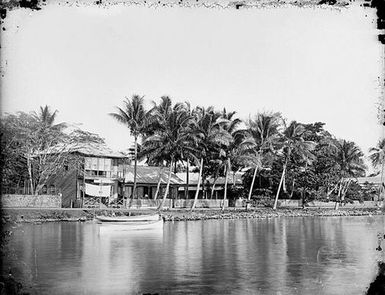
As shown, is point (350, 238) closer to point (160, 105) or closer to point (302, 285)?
point (302, 285)

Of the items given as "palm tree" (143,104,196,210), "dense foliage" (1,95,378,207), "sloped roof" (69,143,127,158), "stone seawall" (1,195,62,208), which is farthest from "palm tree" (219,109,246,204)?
"stone seawall" (1,195,62,208)

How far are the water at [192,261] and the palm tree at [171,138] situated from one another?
11648 millimetres

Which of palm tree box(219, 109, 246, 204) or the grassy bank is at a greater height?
palm tree box(219, 109, 246, 204)

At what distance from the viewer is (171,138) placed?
4284 centimetres

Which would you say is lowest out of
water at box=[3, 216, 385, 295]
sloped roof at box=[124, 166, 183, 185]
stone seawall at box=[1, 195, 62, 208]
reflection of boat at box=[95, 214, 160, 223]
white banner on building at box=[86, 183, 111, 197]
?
water at box=[3, 216, 385, 295]

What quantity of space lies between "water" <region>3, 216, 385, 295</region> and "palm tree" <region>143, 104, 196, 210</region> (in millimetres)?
11648

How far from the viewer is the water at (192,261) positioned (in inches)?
583

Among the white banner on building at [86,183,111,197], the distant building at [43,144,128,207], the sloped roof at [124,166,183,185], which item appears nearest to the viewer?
the white banner on building at [86,183,111,197]

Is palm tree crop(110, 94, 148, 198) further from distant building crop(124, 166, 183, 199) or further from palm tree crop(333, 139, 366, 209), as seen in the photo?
palm tree crop(333, 139, 366, 209)

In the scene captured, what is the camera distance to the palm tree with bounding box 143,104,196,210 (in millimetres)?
42594

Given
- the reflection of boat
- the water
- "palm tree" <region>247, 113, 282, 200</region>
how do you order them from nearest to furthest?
the water, the reflection of boat, "palm tree" <region>247, 113, 282, 200</region>

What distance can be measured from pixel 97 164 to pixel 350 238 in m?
26.6

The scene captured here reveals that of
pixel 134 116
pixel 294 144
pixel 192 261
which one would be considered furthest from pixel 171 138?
pixel 192 261

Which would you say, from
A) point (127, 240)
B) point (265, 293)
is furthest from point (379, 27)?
point (127, 240)
